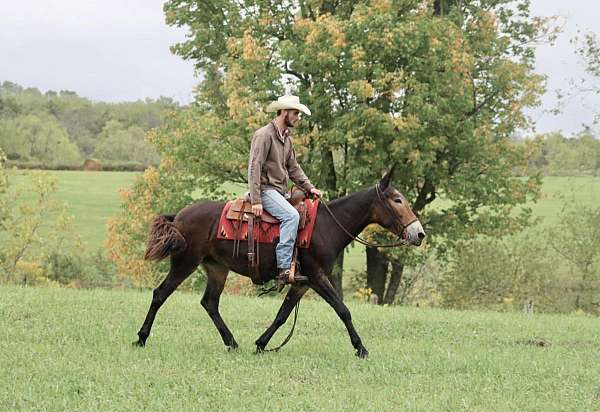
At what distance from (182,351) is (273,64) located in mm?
18098

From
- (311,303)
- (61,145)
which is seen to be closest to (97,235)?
(61,145)

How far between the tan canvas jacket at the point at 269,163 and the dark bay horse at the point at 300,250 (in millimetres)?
600

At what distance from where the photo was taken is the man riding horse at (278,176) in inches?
370

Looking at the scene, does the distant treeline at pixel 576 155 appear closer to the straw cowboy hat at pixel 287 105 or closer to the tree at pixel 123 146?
the straw cowboy hat at pixel 287 105

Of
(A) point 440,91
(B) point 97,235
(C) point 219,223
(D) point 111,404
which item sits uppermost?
(A) point 440,91

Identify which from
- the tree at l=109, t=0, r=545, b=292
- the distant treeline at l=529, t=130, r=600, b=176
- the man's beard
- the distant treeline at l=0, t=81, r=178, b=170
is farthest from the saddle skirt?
the distant treeline at l=0, t=81, r=178, b=170

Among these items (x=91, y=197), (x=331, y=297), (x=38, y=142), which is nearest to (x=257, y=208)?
(x=331, y=297)

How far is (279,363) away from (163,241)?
208 centimetres

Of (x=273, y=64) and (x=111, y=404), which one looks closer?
(x=111, y=404)

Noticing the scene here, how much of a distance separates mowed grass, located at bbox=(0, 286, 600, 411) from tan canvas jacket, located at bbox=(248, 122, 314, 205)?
2.00 metres

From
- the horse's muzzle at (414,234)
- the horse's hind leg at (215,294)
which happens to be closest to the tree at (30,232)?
the horse's hind leg at (215,294)

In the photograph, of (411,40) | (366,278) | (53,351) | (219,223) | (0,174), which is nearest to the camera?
(53,351)

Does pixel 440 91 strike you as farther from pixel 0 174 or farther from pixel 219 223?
pixel 0 174

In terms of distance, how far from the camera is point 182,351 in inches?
378
